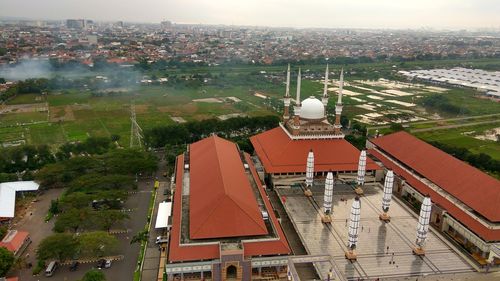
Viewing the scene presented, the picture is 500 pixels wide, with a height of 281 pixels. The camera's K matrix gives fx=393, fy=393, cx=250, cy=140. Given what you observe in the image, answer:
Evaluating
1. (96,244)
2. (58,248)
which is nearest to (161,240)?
(96,244)

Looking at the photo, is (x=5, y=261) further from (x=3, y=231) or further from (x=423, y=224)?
(x=423, y=224)

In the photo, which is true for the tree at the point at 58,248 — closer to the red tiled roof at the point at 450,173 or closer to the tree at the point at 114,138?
the tree at the point at 114,138

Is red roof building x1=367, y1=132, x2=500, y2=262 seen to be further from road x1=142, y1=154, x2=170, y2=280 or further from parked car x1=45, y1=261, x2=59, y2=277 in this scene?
parked car x1=45, y1=261, x2=59, y2=277

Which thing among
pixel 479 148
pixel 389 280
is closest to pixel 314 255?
pixel 389 280

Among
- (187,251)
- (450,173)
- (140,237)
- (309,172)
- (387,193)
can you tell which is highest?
(450,173)

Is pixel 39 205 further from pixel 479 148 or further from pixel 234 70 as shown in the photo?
pixel 234 70

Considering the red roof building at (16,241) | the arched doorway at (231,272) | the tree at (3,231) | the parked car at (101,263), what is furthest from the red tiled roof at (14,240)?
the arched doorway at (231,272)
